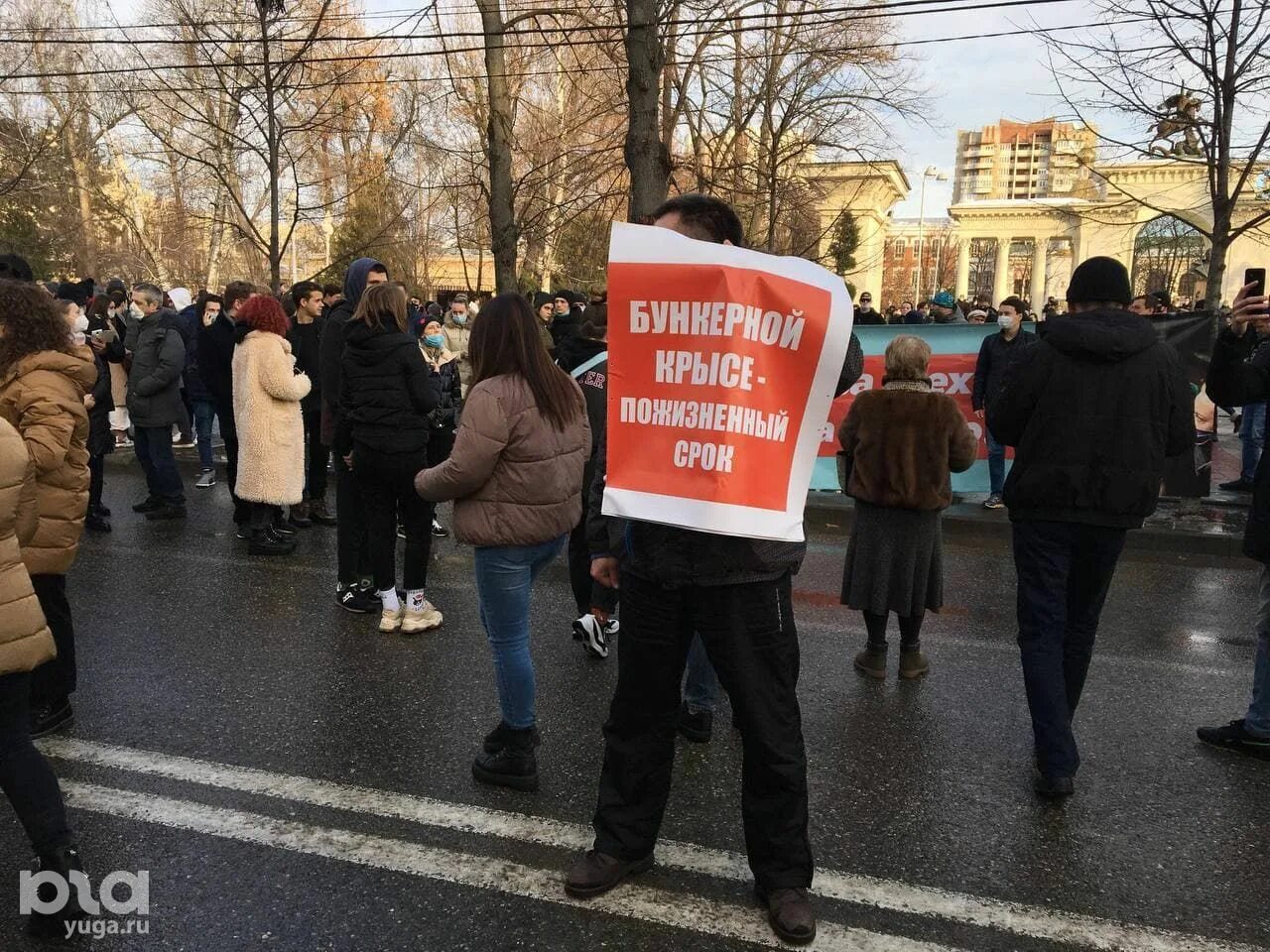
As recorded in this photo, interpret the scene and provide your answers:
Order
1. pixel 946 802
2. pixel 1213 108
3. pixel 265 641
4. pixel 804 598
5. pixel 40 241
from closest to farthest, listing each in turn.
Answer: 1. pixel 946 802
2. pixel 265 641
3. pixel 804 598
4. pixel 1213 108
5. pixel 40 241

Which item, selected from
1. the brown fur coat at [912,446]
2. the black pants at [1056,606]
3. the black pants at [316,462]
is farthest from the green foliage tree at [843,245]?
the black pants at [1056,606]

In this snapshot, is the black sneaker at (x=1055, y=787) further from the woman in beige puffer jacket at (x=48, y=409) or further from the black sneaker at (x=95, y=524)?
the black sneaker at (x=95, y=524)

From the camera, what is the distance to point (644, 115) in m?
10.3

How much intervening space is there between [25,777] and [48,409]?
4.32 feet

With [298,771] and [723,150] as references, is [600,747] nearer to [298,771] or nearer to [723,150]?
[298,771]

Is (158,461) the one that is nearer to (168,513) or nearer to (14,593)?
(168,513)

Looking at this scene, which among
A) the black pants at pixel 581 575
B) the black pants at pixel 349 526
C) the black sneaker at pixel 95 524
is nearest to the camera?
the black pants at pixel 581 575

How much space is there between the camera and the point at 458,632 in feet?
17.0

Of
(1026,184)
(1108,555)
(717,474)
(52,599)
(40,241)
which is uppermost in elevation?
(1026,184)

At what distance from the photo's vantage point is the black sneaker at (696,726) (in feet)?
12.7

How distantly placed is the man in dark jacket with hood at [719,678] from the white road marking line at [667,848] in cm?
25

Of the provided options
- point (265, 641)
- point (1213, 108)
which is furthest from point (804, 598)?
point (1213, 108)

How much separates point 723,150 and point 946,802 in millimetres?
20084

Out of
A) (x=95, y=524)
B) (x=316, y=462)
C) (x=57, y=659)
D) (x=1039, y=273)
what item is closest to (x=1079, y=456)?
(x=57, y=659)
